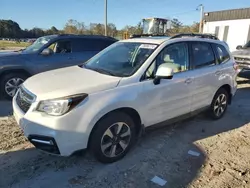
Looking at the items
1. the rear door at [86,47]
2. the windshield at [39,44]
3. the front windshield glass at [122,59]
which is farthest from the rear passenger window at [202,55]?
the windshield at [39,44]

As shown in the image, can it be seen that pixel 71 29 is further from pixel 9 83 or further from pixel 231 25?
pixel 9 83

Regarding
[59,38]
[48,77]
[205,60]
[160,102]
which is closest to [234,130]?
[205,60]

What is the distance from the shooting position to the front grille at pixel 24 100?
3188mm

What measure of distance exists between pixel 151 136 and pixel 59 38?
435 cm

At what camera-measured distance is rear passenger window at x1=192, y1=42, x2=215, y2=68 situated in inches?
175

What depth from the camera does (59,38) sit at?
7219 mm

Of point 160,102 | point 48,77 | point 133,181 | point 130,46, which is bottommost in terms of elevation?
point 133,181

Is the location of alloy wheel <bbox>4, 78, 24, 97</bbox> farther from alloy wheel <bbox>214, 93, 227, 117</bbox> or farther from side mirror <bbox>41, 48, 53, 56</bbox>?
alloy wheel <bbox>214, 93, 227, 117</bbox>

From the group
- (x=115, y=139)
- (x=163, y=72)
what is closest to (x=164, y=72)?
(x=163, y=72)

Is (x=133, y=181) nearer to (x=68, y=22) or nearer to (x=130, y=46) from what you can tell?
(x=130, y=46)

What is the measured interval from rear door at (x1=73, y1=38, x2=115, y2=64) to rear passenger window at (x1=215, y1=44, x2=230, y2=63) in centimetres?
393

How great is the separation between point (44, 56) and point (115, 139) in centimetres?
439

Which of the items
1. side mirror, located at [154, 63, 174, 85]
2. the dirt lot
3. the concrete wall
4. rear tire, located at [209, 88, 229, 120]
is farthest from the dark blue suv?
the concrete wall

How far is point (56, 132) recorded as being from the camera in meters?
2.88
